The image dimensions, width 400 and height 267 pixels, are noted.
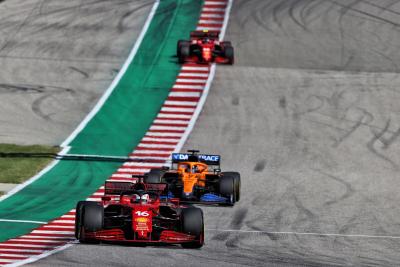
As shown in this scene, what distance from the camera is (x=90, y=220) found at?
22188 millimetres

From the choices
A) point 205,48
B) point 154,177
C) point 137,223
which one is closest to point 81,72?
point 205,48

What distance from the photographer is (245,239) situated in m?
25.5

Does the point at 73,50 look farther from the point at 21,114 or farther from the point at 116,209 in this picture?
the point at 116,209

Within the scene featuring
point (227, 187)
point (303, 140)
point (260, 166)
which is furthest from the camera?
point (303, 140)

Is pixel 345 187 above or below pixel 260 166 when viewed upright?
below

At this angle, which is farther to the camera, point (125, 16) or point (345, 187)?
point (125, 16)

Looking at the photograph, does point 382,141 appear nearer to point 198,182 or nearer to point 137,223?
point 198,182

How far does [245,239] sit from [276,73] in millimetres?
22827

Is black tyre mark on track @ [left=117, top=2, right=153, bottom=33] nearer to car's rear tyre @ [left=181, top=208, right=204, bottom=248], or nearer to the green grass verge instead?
the green grass verge

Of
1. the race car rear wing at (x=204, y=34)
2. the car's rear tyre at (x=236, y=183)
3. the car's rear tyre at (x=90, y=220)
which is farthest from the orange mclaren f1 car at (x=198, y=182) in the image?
the race car rear wing at (x=204, y=34)

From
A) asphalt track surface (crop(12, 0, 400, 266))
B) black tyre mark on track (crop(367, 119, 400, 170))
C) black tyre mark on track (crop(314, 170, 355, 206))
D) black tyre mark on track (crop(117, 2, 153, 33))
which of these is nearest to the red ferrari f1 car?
asphalt track surface (crop(12, 0, 400, 266))

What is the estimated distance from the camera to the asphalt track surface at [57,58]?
134 feet

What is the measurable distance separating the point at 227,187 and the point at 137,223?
7.37 meters

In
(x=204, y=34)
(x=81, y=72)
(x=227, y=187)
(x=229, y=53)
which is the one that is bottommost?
(x=227, y=187)
